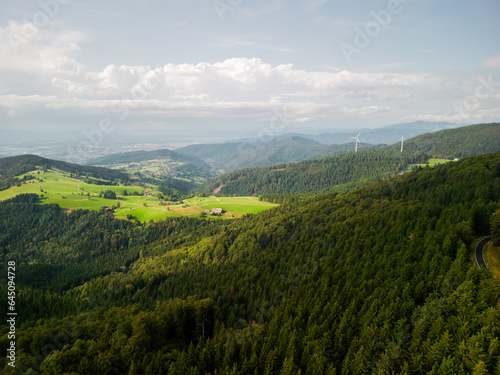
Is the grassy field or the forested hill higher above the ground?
the grassy field

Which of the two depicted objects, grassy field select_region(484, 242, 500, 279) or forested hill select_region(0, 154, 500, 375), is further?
grassy field select_region(484, 242, 500, 279)

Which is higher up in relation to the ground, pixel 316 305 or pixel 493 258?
pixel 493 258

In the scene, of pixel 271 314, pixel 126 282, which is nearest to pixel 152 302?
pixel 126 282

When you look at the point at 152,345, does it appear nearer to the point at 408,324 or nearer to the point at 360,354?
the point at 360,354

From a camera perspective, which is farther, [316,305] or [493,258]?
[316,305]
